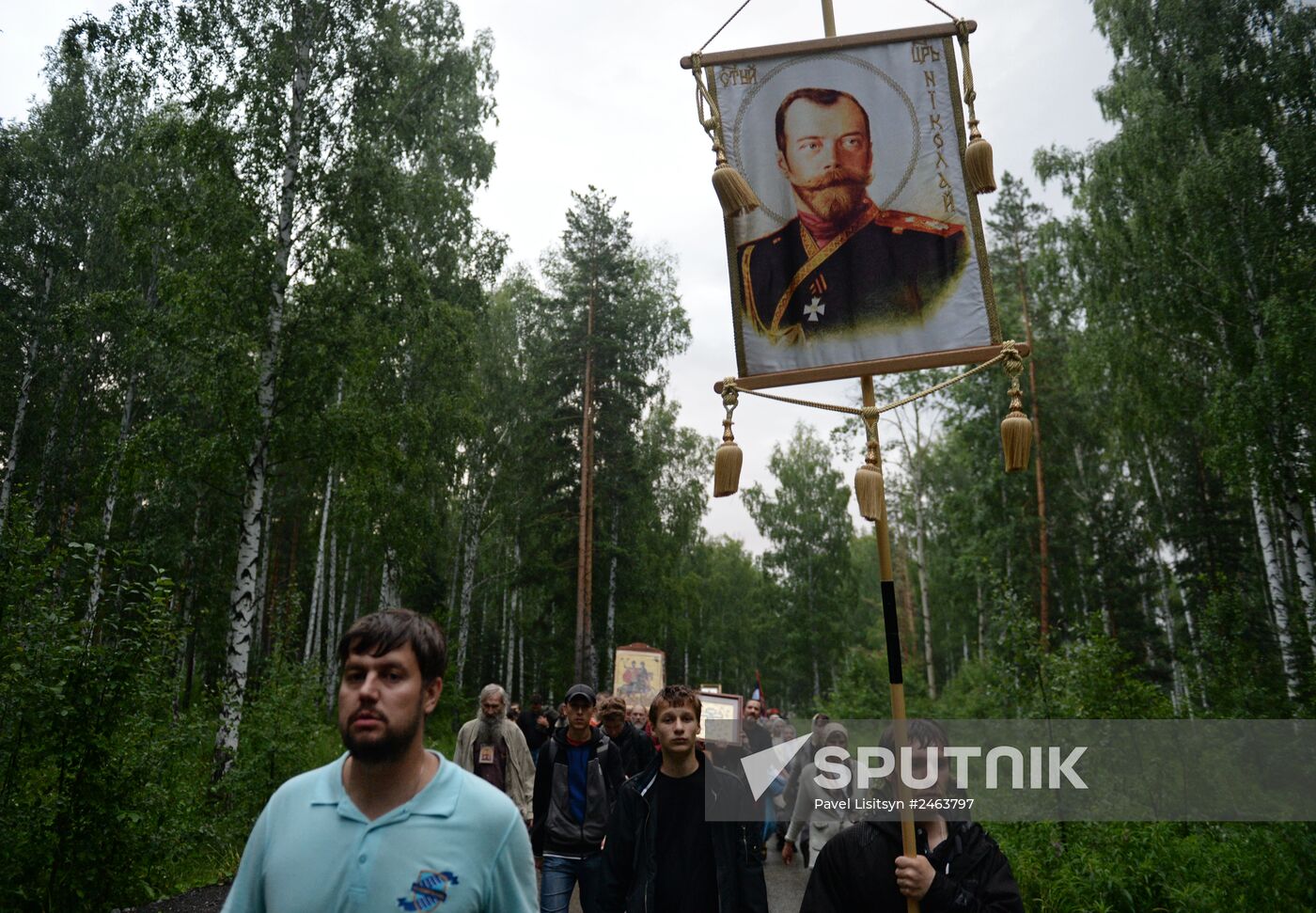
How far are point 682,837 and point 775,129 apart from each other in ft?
13.1

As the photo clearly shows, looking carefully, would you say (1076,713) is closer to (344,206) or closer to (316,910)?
(316,910)

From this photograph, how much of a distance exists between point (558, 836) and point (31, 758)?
3741 mm

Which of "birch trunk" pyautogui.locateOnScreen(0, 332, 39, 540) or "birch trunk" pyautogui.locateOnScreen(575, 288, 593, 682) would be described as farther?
"birch trunk" pyautogui.locateOnScreen(575, 288, 593, 682)

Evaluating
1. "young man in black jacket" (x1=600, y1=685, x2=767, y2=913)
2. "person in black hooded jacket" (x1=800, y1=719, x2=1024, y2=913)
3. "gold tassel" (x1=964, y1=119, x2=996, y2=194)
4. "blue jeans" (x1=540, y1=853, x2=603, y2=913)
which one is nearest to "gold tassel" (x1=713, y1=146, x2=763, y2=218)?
"gold tassel" (x1=964, y1=119, x2=996, y2=194)

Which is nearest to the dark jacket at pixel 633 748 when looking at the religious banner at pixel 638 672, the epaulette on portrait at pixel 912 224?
the epaulette on portrait at pixel 912 224

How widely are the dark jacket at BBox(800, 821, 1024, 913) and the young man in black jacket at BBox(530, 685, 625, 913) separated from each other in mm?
2819

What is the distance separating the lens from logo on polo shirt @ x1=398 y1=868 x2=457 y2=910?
1906 millimetres

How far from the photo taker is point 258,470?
13.1m

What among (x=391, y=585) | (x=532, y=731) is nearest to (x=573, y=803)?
(x=532, y=731)

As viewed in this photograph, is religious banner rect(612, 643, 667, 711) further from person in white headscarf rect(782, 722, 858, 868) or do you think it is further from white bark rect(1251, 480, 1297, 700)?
white bark rect(1251, 480, 1297, 700)

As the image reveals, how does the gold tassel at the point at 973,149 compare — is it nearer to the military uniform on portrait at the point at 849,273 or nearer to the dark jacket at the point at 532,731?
the military uniform on portrait at the point at 849,273

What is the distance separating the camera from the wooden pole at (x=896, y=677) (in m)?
3.30

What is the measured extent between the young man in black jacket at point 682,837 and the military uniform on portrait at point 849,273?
230 cm

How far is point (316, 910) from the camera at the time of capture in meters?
1.88
